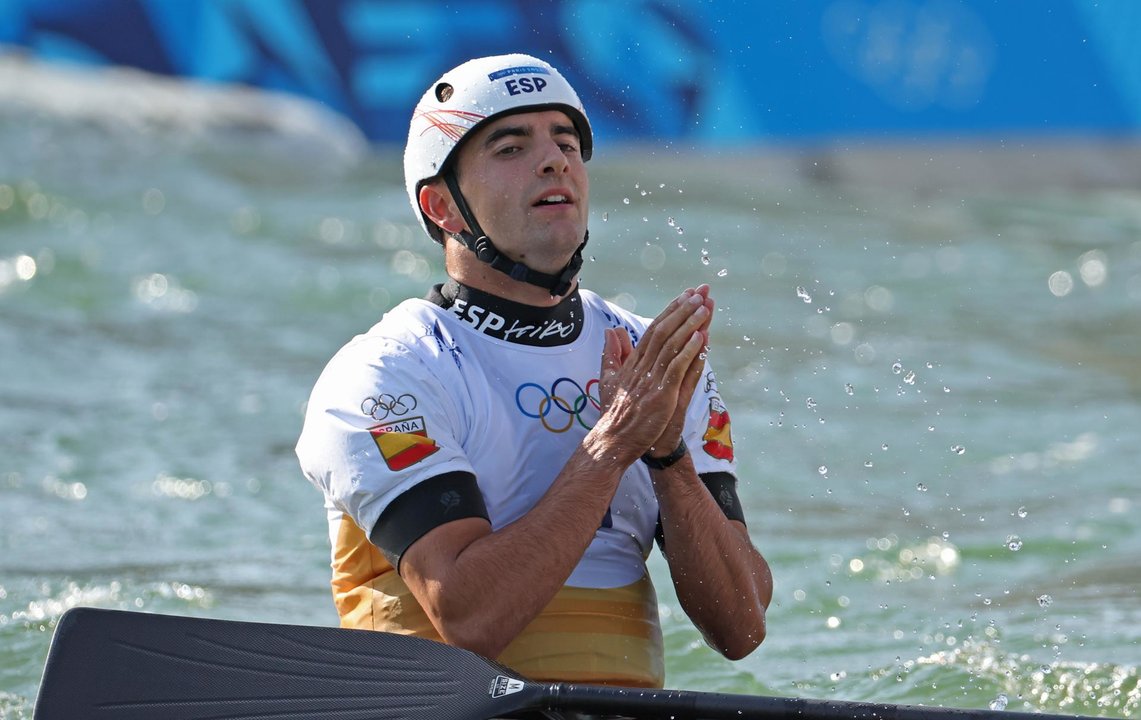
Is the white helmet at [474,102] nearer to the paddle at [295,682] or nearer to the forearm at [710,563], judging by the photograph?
the forearm at [710,563]

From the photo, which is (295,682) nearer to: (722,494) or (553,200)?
(722,494)

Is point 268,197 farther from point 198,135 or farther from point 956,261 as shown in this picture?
point 956,261

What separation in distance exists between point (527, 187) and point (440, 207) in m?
0.30

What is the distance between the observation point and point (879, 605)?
6566mm

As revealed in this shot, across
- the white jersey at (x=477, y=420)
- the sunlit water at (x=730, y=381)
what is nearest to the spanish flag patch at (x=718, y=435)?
the white jersey at (x=477, y=420)

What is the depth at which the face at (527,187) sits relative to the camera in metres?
3.91

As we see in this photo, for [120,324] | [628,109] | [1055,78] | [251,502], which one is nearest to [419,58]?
[628,109]

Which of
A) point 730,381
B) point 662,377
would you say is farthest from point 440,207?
point 730,381

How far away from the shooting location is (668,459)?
3752mm

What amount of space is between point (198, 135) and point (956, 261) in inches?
272

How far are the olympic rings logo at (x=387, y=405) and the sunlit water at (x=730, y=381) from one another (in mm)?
2105

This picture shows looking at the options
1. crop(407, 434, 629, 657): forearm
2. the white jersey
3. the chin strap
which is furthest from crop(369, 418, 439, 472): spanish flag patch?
the chin strap

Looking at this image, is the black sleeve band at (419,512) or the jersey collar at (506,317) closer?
the black sleeve band at (419,512)

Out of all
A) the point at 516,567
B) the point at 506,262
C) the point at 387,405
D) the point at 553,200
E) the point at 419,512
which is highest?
the point at 553,200
